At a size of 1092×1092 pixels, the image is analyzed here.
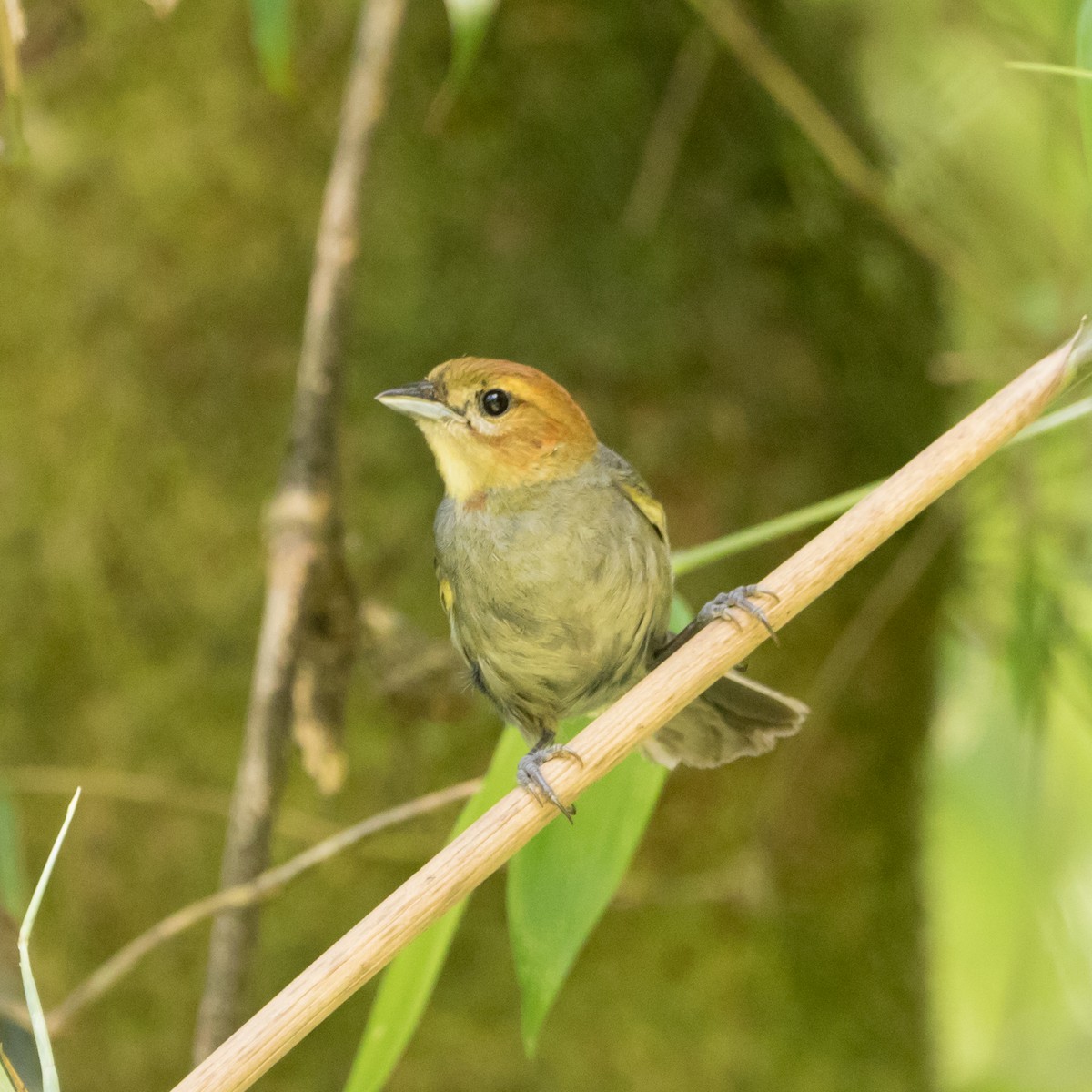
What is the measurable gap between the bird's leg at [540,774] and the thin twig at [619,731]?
14mm

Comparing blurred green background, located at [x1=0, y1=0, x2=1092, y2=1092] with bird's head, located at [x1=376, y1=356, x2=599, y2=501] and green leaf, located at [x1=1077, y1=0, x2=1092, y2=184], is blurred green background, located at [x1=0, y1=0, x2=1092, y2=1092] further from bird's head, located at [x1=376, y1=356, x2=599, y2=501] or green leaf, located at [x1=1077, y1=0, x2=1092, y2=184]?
green leaf, located at [x1=1077, y1=0, x2=1092, y2=184]

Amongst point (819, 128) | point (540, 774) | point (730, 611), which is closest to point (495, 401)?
point (730, 611)

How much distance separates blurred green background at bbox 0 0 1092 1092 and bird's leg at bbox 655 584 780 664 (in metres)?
0.40

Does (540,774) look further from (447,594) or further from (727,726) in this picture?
(447,594)

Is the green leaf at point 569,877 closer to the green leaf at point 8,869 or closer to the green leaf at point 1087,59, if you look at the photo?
the green leaf at point 8,869

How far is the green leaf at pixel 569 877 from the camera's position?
169 cm

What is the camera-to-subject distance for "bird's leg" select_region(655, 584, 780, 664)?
152cm

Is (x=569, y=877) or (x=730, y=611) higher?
(x=730, y=611)

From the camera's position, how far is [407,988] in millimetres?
1730

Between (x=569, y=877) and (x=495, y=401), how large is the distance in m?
0.86

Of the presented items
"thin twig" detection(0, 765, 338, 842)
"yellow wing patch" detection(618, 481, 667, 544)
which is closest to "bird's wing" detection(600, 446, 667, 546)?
"yellow wing patch" detection(618, 481, 667, 544)

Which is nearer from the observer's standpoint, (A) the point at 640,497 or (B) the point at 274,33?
(B) the point at 274,33

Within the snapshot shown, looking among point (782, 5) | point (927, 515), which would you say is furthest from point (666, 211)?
point (927, 515)

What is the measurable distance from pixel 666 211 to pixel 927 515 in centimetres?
94
